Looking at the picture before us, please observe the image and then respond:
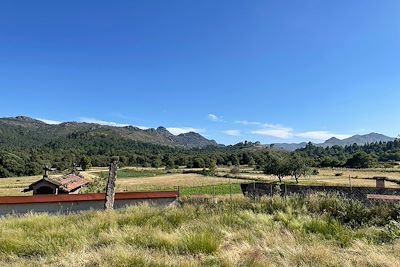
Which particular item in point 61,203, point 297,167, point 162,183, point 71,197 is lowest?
point 162,183

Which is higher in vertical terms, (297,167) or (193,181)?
(297,167)

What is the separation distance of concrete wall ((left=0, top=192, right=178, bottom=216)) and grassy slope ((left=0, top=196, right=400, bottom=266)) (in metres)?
7.18

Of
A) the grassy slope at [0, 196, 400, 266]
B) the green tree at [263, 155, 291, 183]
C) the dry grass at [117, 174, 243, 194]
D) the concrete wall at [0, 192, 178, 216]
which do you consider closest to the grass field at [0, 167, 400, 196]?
the dry grass at [117, 174, 243, 194]

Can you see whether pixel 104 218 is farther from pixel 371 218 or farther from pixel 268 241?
pixel 371 218

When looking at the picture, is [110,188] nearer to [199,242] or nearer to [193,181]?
[199,242]

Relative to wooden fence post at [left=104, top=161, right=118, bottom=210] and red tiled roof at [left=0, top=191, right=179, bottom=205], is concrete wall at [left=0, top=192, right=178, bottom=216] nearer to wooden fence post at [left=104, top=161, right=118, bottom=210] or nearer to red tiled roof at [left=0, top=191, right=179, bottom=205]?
red tiled roof at [left=0, top=191, right=179, bottom=205]

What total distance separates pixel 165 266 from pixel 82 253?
1583 millimetres

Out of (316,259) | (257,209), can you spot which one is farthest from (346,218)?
(316,259)

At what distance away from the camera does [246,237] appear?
7.14 metres

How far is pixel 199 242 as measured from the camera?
6320 millimetres

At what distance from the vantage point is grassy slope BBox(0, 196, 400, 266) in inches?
218

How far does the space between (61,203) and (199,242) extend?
41.9 feet

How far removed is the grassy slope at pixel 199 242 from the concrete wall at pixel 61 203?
718 cm

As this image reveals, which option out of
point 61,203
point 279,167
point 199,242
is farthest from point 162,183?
point 199,242
